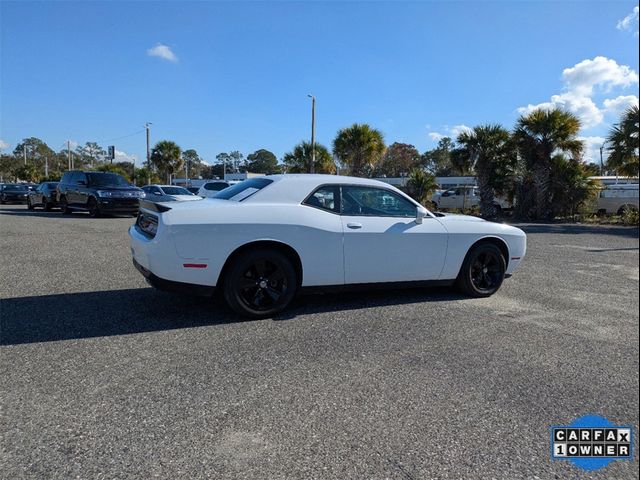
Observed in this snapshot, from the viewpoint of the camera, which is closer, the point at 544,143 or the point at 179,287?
the point at 179,287

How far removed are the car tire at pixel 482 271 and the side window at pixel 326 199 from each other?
1.81 metres

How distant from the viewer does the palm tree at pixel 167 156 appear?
48250 millimetres

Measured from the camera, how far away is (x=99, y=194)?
16703mm

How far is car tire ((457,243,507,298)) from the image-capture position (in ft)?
18.1

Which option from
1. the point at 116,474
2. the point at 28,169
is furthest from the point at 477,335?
the point at 28,169

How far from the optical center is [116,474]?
2182 millimetres

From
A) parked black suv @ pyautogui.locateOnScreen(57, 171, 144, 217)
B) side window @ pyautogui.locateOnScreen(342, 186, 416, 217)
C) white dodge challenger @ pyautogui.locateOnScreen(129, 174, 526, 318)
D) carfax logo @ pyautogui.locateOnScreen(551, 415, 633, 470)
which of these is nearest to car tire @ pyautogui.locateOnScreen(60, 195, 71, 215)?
parked black suv @ pyautogui.locateOnScreen(57, 171, 144, 217)

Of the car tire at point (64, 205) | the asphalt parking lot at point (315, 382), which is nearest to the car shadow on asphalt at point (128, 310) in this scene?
the asphalt parking lot at point (315, 382)

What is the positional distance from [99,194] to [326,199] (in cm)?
1443

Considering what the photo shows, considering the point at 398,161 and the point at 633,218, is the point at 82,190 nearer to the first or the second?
the point at 633,218

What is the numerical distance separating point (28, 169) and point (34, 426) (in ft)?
267

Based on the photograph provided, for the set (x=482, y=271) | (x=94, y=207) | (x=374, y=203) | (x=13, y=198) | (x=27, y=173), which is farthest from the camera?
(x=27, y=173)

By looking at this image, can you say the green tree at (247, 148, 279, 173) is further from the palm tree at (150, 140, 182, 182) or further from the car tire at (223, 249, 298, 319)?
the car tire at (223, 249, 298, 319)

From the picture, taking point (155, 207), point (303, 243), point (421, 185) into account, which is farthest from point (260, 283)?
point (421, 185)
